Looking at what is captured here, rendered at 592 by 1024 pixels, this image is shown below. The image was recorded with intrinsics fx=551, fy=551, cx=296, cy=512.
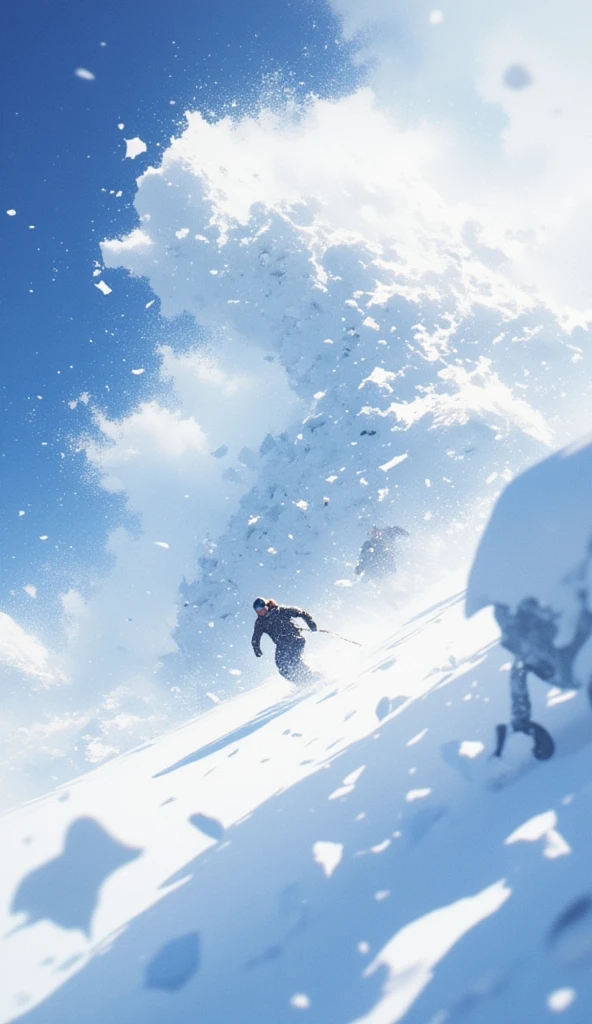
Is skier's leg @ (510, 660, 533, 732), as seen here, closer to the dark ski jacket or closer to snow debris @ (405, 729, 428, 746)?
snow debris @ (405, 729, 428, 746)

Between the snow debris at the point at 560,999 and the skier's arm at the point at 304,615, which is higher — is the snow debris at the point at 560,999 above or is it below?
below

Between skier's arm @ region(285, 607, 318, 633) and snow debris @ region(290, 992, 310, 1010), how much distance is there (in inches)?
246

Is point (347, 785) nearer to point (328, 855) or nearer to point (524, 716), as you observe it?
point (328, 855)

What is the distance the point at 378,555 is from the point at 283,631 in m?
14.8

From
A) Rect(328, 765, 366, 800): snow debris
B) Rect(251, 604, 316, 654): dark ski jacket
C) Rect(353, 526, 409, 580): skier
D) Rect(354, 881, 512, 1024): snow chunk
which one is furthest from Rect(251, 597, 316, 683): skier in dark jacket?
Rect(353, 526, 409, 580): skier

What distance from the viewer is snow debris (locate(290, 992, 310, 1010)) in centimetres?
198

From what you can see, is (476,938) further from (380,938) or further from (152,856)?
(152,856)

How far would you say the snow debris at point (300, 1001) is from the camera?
6.50 ft

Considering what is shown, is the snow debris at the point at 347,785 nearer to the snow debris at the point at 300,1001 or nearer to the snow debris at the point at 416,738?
the snow debris at the point at 416,738

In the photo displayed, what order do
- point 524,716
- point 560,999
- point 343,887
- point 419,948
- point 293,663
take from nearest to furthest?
point 560,999 < point 419,948 < point 343,887 < point 524,716 < point 293,663

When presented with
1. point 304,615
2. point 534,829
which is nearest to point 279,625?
point 304,615

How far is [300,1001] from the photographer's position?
6.60 feet

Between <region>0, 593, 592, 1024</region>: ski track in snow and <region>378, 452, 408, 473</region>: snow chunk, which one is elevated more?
<region>378, 452, 408, 473</region>: snow chunk

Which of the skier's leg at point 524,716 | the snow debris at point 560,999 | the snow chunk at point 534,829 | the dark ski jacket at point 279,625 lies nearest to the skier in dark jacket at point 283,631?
the dark ski jacket at point 279,625
